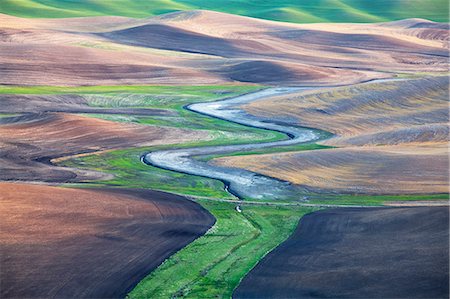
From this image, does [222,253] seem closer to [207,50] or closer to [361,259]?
[361,259]

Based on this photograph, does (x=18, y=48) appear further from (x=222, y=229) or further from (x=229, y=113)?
(x=222, y=229)

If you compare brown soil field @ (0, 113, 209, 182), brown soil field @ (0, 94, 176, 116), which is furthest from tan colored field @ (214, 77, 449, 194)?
brown soil field @ (0, 94, 176, 116)

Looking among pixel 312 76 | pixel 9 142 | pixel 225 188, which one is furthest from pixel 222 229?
pixel 312 76

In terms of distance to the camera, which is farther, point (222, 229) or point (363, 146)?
point (363, 146)

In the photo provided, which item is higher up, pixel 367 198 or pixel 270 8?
pixel 270 8

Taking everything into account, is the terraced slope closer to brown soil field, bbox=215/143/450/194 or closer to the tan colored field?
the tan colored field

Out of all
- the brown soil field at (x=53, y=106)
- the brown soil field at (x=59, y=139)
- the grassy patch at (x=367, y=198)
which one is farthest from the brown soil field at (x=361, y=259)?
the brown soil field at (x=53, y=106)

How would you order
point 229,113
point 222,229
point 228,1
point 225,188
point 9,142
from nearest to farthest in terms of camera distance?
point 222,229, point 225,188, point 9,142, point 229,113, point 228,1

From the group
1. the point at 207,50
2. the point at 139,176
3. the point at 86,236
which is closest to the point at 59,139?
the point at 139,176
